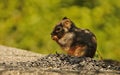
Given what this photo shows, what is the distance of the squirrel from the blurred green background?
2.97m

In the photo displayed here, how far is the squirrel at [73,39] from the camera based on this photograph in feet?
25.5

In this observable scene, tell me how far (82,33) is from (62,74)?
1.81 metres

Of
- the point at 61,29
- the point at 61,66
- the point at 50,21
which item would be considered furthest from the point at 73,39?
the point at 50,21

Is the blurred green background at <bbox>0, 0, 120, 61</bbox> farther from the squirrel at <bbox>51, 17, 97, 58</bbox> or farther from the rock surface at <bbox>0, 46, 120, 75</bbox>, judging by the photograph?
the rock surface at <bbox>0, 46, 120, 75</bbox>

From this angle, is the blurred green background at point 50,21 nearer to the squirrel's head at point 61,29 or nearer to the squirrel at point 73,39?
the squirrel at point 73,39

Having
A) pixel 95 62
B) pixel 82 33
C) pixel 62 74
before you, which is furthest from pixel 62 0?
pixel 62 74

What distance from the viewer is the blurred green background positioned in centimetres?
1099

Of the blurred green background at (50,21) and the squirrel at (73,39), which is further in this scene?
the blurred green background at (50,21)

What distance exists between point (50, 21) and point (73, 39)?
3601 mm

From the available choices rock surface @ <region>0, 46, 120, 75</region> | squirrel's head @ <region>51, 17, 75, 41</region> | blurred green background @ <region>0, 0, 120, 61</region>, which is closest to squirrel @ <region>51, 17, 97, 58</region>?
squirrel's head @ <region>51, 17, 75, 41</region>

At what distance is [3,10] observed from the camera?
463 inches

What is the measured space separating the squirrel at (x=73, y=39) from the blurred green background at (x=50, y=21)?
9.74ft

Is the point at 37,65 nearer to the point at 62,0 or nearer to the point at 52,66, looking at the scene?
the point at 52,66

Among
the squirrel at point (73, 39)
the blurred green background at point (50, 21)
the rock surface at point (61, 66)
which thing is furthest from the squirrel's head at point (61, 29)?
the blurred green background at point (50, 21)
